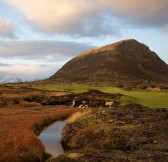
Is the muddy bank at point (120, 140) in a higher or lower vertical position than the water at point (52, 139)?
higher

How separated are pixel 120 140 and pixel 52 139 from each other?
399 inches

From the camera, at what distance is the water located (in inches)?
1345

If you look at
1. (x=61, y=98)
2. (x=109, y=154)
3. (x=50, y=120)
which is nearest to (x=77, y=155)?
(x=109, y=154)

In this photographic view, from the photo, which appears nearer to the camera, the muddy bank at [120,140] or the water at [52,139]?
the muddy bank at [120,140]

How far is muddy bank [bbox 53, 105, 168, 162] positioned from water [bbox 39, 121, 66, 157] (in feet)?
2.66

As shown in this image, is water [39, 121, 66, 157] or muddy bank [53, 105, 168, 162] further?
water [39, 121, 66, 157]

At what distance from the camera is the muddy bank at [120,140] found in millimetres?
26391

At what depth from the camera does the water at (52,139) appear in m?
34.2

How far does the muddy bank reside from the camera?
26391 millimetres

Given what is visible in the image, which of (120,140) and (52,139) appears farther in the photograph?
(52,139)

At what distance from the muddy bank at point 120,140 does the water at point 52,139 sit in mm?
811

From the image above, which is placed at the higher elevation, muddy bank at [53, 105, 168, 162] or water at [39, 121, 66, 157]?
muddy bank at [53, 105, 168, 162]

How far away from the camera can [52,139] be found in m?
40.6

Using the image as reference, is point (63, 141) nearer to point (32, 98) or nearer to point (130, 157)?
point (130, 157)
